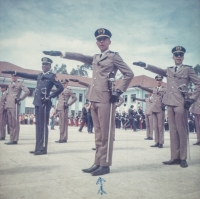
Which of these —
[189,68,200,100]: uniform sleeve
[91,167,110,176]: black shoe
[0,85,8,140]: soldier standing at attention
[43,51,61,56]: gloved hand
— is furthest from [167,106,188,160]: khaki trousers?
[0,85,8,140]: soldier standing at attention

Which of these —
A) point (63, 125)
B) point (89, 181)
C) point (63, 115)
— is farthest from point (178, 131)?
point (63, 115)

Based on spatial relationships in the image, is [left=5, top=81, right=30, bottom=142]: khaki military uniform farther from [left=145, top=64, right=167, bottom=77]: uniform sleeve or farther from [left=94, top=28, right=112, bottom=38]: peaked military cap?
[left=145, top=64, right=167, bottom=77]: uniform sleeve

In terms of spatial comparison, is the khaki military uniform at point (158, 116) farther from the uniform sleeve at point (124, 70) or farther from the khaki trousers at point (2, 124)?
the khaki trousers at point (2, 124)

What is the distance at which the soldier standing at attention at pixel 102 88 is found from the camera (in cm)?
356

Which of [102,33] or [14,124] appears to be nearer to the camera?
[102,33]

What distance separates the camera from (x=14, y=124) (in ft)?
22.6

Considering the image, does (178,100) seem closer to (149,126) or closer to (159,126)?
(159,126)

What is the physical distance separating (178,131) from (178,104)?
1.73ft

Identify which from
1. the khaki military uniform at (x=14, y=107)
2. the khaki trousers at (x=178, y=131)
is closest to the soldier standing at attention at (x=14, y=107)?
the khaki military uniform at (x=14, y=107)

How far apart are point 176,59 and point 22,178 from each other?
11.5ft

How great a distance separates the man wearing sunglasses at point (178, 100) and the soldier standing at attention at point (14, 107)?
14.5 ft

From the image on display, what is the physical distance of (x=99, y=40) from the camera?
3.79 meters

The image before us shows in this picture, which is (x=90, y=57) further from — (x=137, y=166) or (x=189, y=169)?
(x=189, y=169)

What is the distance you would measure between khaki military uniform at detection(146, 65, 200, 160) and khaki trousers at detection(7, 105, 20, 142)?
455cm
